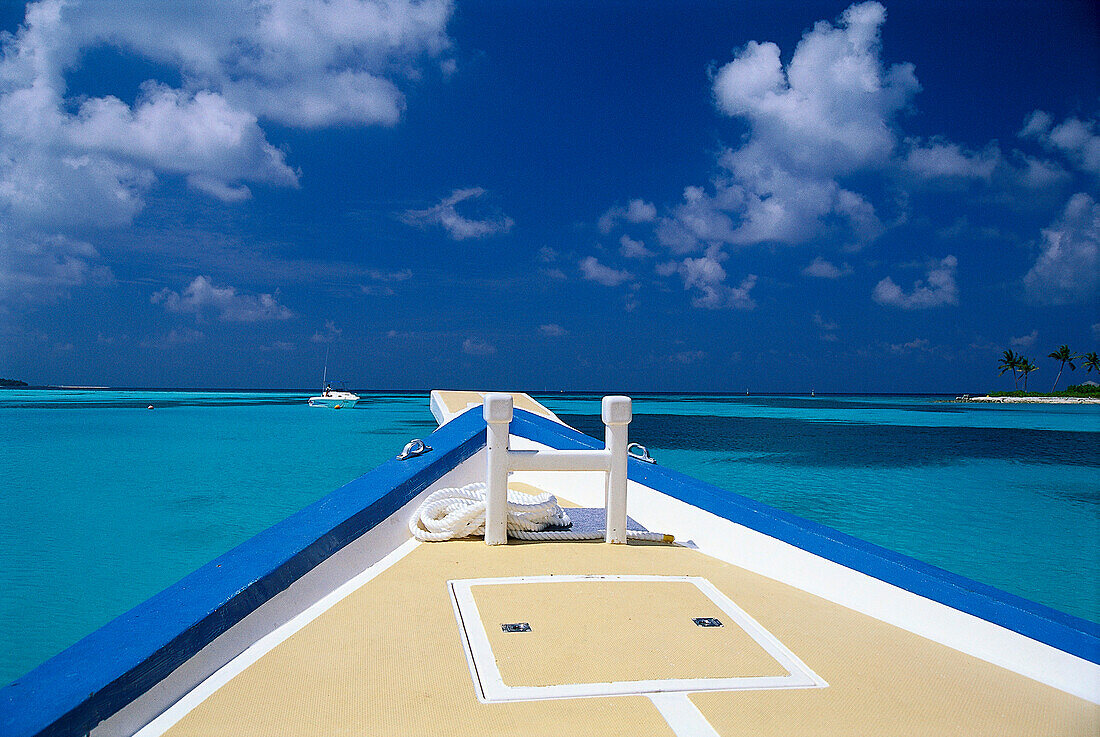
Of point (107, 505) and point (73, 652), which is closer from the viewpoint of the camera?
point (73, 652)

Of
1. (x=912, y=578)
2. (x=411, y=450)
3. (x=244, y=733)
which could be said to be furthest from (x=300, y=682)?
(x=411, y=450)

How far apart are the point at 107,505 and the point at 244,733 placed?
949 cm

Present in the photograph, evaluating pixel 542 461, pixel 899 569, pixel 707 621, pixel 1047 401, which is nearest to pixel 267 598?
pixel 542 461

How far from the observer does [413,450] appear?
3.65 m

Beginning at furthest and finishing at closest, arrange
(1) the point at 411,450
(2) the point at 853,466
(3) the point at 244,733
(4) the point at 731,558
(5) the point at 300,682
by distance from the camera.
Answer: (2) the point at 853,466
(1) the point at 411,450
(4) the point at 731,558
(5) the point at 300,682
(3) the point at 244,733

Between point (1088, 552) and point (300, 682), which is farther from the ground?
point (300, 682)

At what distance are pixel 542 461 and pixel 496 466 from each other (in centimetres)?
19

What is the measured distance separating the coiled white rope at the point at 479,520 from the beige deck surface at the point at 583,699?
642 millimetres

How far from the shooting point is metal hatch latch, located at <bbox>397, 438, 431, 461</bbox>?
357 cm

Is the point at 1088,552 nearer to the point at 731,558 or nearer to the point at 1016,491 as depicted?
the point at 1016,491

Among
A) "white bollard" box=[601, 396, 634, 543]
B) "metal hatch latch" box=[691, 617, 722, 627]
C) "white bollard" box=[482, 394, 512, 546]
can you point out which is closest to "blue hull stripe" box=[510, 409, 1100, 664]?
"white bollard" box=[601, 396, 634, 543]

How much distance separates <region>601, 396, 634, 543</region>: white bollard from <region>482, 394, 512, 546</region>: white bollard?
43 centimetres

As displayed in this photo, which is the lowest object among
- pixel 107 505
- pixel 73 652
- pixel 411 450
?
pixel 107 505

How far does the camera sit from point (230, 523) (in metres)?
7.76
